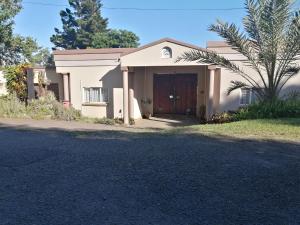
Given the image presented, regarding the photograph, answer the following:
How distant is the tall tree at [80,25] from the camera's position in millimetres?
53625

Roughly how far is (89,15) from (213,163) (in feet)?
178

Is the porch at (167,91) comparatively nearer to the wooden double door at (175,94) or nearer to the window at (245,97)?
the wooden double door at (175,94)

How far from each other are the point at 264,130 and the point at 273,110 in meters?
2.56

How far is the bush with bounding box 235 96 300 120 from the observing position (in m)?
10.5

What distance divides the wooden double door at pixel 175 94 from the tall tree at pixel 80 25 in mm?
38334

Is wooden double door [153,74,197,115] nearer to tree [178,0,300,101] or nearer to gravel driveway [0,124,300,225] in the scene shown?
tree [178,0,300,101]

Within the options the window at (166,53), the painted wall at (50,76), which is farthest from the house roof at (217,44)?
the painted wall at (50,76)

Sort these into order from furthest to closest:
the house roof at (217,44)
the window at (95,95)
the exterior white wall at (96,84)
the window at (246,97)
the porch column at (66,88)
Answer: the porch column at (66,88)
the window at (95,95)
the exterior white wall at (96,84)
the window at (246,97)
the house roof at (217,44)

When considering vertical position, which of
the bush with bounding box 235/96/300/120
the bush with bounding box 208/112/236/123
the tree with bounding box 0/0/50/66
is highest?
the tree with bounding box 0/0/50/66

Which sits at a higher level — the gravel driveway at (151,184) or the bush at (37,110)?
the bush at (37,110)

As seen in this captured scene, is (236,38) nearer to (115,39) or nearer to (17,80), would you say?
(17,80)

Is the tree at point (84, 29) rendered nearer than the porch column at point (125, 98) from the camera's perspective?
No

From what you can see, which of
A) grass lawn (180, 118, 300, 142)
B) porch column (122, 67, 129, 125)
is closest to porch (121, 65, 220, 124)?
porch column (122, 67, 129, 125)

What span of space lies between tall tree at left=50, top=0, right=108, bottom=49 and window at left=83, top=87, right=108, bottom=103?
1481 inches
